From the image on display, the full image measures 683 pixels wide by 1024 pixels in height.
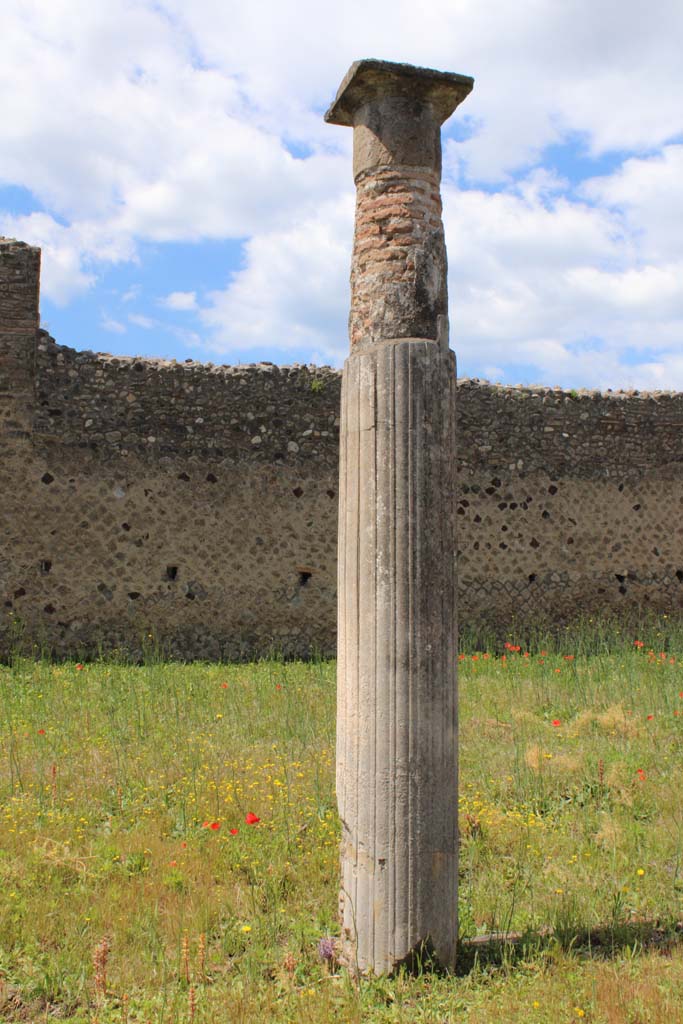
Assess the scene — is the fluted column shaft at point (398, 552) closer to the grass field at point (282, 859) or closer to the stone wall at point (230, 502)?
the grass field at point (282, 859)

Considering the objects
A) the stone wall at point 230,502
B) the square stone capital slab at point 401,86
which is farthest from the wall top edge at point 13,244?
the square stone capital slab at point 401,86

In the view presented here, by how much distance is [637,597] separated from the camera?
1118cm

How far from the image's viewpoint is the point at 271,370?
9883 millimetres

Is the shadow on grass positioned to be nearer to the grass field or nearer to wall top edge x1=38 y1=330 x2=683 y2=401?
the grass field

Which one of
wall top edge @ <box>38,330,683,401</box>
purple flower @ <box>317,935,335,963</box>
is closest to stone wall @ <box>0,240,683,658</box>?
wall top edge @ <box>38,330,683,401</box>

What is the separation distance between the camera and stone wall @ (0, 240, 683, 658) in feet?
29.4

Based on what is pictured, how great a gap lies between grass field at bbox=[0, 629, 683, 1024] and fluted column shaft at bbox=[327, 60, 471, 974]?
0.33 m

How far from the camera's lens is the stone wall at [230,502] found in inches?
353

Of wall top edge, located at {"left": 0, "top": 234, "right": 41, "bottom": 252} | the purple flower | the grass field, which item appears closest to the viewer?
the grass field

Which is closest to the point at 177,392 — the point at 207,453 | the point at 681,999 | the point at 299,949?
the point at 207,453

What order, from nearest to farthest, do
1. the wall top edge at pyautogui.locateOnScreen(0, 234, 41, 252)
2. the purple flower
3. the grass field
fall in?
the grass field, the purple flower, the wall top edge at pyautogui.locateOnScreen(0, 234, 41, 252)

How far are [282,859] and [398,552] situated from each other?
1870mm

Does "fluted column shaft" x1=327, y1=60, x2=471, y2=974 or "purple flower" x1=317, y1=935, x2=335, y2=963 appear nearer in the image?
"fluted column shaft" x1=327, y1=60, x2=471, y2=974

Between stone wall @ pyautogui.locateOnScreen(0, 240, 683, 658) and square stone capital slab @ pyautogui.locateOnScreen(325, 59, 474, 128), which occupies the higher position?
square stone capital slab @ pyautogui.locateOnScreen(325, 59, 474, 128)
